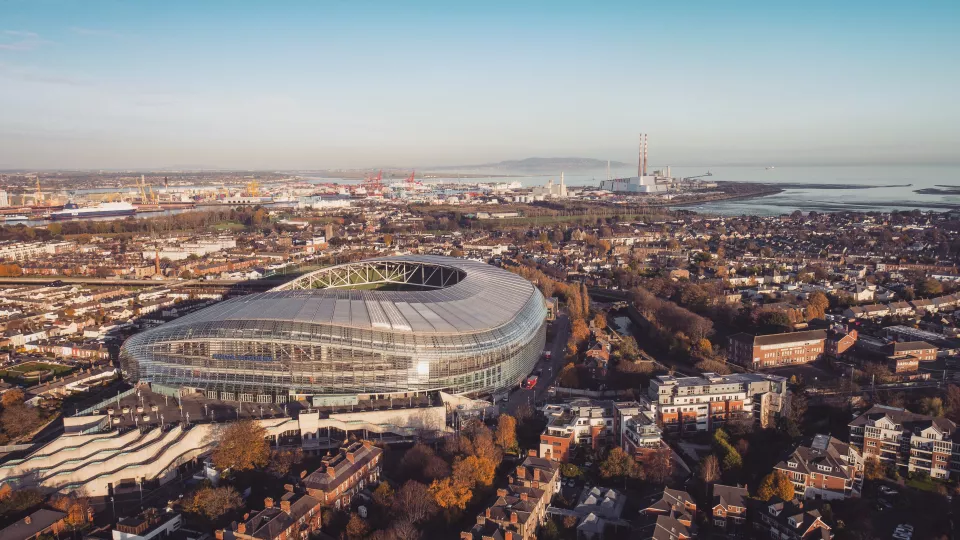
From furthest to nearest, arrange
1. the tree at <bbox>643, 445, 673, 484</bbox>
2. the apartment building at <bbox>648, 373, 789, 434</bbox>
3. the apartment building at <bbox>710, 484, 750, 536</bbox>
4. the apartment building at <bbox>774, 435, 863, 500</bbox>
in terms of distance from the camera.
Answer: the apartment building at <bbox>648, 373, 789, 434</bbox> < the tree at <bbox>643, 445, 673, 484</bbox> < the apartment building at <bbox>774, 435, 863, 500</bbox> < the apartment building at <bbox>710, 484, 750, 536</bbox>

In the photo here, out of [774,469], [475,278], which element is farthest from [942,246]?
[774,469]

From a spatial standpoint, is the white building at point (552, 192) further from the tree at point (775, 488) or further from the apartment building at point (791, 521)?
the apartment building at point (791, 521)

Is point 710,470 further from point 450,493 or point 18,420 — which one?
point 18,420

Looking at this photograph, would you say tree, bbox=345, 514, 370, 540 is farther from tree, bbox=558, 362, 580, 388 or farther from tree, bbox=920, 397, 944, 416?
tree, bbox=920, 397, 944, 416

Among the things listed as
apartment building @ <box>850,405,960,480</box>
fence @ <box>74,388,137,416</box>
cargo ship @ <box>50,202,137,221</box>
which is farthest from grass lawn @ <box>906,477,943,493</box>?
cargo ship @ <box>50,202,137,221</box>

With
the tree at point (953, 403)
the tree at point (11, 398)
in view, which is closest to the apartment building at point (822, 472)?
the tree at point (953, 403)

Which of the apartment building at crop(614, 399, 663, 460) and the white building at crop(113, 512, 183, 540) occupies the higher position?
the apartment building at crop(614, 399, 663, 460)

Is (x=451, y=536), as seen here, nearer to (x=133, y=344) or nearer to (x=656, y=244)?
(x=133, y=344)
